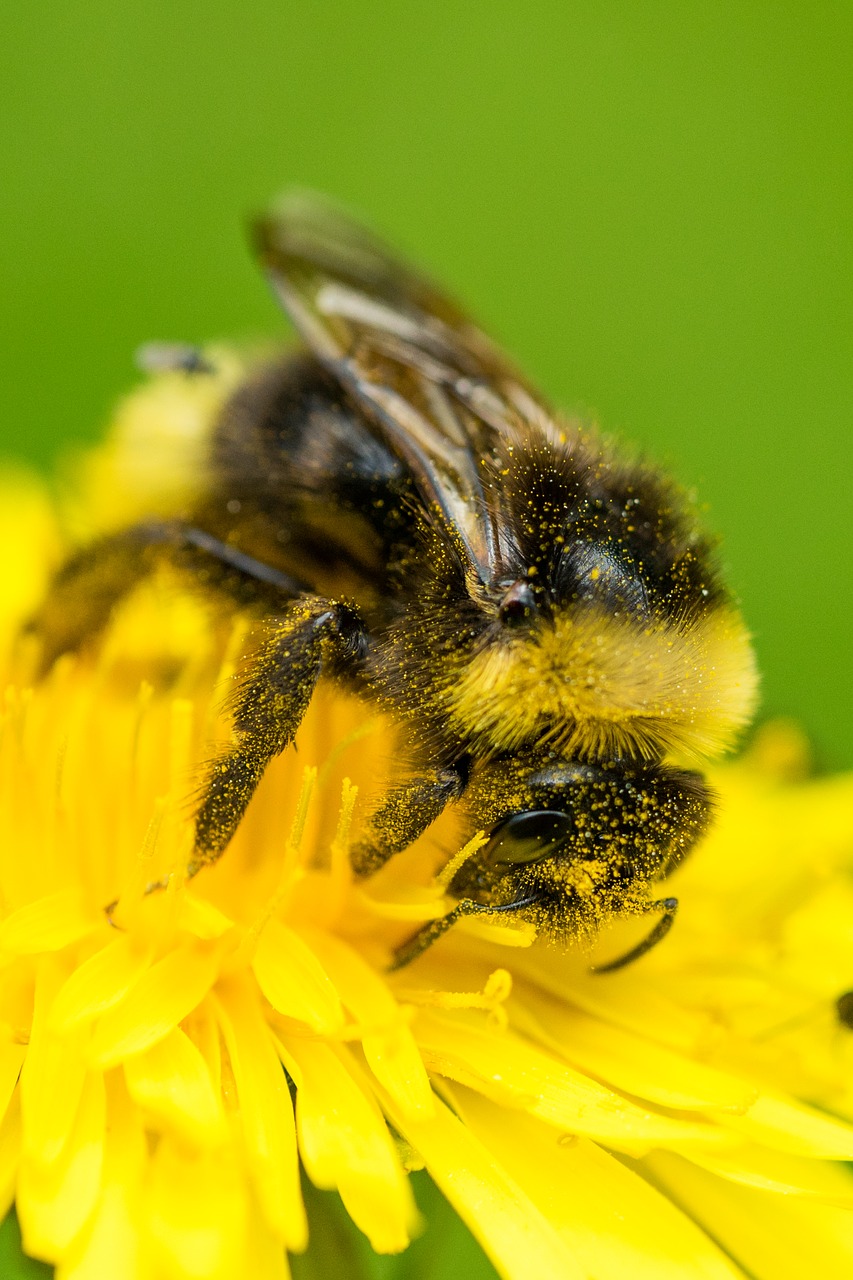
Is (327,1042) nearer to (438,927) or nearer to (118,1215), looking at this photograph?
(438,927)

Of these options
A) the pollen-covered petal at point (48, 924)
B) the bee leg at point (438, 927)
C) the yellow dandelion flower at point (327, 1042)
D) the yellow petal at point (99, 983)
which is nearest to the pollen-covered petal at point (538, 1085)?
the yellow dandelion flower at point (327, 1042)

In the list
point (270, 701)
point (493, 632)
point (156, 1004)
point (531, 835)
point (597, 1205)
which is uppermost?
point (270, 701)

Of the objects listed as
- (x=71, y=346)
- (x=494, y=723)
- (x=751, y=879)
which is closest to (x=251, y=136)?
(x=71, y=346)

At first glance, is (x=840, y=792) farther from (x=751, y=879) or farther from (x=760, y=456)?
(x=760, y=456)

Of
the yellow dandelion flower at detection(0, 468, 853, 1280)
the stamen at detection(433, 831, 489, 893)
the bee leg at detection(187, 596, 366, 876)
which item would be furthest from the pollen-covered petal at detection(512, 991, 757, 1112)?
the bee leg at detection(187, 596, 366, 876)

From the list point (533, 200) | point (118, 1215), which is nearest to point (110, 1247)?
point (118, 1215)

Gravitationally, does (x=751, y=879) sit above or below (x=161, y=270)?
below

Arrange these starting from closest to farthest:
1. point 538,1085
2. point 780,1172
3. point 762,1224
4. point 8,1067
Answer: point 8,1067 → point 538,1085 → point 780,1172 → point 762,1224
